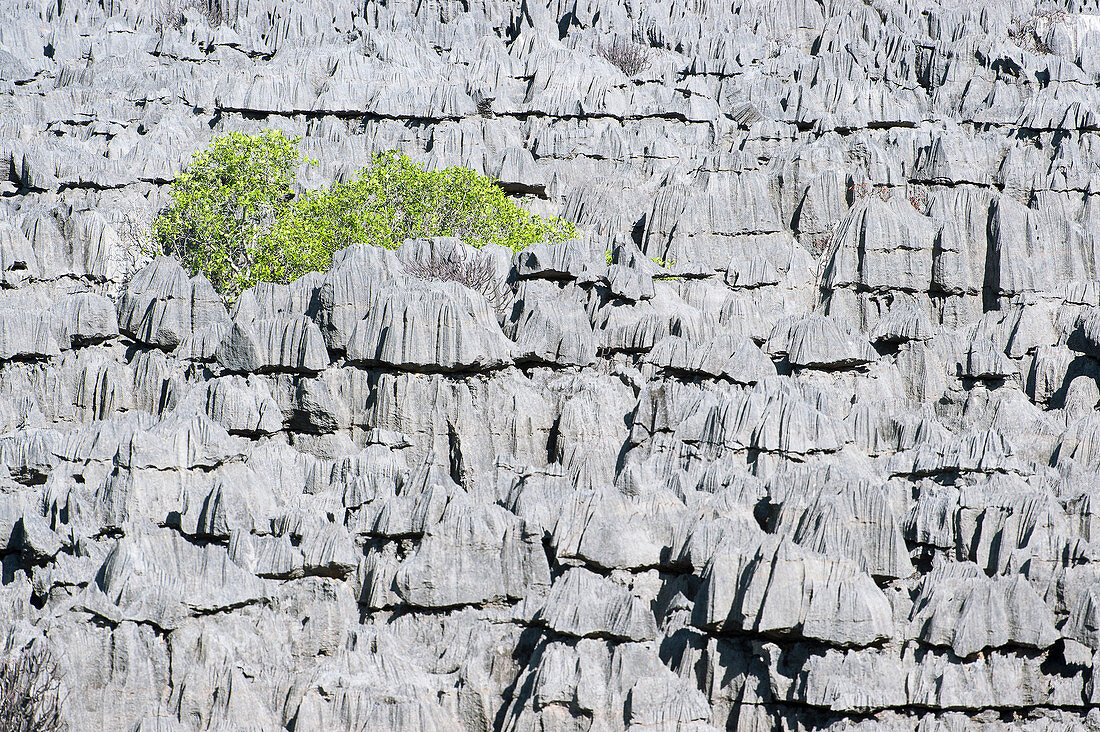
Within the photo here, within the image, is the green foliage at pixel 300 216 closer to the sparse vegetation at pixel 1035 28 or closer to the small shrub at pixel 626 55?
the small shrub at pixel 626 55

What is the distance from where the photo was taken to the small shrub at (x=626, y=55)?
61.6 meters

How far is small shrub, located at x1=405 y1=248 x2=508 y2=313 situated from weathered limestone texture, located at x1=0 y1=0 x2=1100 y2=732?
54 centimetres

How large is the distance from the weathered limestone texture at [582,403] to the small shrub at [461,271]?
54cm

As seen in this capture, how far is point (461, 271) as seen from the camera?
137ft

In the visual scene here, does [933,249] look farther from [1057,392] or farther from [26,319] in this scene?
[26,319]

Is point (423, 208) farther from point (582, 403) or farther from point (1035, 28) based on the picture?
point (1035, 28)

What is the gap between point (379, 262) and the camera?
3947 centimetres

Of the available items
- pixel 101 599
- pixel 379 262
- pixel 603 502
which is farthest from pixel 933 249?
pixel 101 599

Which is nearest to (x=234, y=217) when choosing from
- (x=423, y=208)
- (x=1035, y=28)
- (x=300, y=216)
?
(x=300, y=216)

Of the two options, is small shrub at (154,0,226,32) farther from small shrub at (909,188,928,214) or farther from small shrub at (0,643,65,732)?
small shrub at (0,643,65,732)

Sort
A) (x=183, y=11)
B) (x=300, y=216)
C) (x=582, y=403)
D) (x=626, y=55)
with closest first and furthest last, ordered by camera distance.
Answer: (x=582, y=403) < (x=300, y=216) < (x=626, y=55) < (x=183, y=11)

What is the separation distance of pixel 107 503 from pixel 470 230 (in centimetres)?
1786

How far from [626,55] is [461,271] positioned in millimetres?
23284

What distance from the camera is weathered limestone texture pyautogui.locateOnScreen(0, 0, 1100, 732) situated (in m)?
25.9
